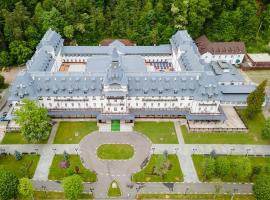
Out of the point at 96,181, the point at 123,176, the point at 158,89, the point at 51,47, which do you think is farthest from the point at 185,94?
the point at 51,47

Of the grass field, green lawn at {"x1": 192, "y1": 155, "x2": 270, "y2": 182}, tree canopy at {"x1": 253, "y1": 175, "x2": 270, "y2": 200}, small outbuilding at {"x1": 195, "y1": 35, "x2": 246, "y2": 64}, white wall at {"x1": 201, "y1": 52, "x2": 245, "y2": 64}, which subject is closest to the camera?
tree canopy at {"x1": 253, "y1": 175, "x2": 270, "y2": 200}

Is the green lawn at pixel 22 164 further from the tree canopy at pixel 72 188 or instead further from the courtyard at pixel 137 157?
the tree canopy at pixel 72 188

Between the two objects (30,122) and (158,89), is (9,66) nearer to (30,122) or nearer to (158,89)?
(30,122)

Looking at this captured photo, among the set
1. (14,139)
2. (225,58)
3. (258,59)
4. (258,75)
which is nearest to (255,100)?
(258,75)

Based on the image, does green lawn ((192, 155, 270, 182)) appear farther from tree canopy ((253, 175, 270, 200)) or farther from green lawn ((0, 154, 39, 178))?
green lawn ((0, 154, 39, 178))

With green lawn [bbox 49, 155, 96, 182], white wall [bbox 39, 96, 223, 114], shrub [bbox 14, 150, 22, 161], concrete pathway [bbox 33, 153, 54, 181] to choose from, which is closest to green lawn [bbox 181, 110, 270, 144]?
white wall [bbox 39, 96, 223, 114]

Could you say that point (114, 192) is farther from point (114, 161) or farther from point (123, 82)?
point (123, 82)

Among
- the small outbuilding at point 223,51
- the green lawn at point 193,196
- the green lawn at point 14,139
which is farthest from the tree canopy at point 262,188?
the small outbuilding at point 223,51
